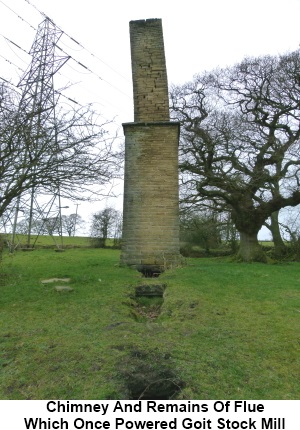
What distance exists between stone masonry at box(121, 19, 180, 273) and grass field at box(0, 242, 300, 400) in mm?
3152

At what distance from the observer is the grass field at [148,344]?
301cm

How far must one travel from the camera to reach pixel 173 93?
18.2m

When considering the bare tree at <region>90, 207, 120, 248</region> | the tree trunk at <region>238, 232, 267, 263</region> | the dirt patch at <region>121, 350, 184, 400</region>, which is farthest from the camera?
the bare tree at <region>90, 207, 120, 248</region>

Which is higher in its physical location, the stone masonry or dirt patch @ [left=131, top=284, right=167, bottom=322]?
the stone masonry

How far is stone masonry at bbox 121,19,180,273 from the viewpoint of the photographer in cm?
1002

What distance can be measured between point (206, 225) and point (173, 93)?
889 centimetres

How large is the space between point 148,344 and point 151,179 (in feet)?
23.1

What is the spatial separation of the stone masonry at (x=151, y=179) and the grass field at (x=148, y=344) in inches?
124

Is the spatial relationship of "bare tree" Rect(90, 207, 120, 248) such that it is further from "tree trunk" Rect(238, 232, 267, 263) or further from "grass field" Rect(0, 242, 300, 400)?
"grass field" Rect(0, 242, 300, 400)

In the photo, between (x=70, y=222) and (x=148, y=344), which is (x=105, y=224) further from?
(x=148, y=344)

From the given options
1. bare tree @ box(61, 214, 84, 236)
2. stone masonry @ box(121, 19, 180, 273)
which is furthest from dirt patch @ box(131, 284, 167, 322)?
bare tree @ box(61, 214, 84, 236)

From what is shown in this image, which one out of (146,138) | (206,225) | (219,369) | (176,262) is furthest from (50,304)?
(206,225)

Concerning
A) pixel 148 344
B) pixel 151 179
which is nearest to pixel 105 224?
pixel 151 179

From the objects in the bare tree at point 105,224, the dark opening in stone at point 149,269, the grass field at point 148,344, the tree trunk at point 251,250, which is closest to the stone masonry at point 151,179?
the dark opening in stone at point 149,269
